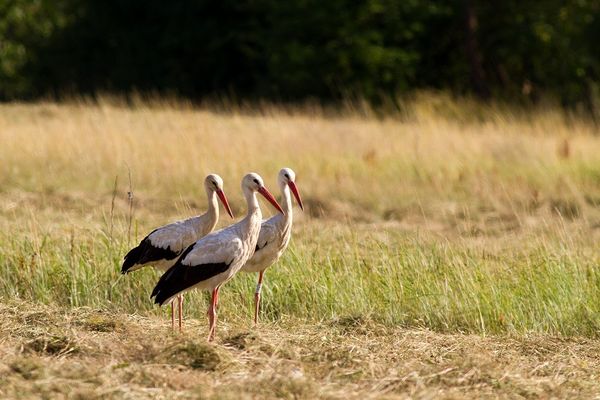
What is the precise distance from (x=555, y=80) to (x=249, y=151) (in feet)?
41.9

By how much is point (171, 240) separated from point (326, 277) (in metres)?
1.40

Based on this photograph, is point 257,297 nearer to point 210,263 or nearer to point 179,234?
point 179,234

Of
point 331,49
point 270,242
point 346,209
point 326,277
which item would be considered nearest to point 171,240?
point 270,242

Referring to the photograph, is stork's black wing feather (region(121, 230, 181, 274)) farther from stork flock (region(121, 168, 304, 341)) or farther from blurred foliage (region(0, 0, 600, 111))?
blurred foliage (region(0, 0, 600, 111))

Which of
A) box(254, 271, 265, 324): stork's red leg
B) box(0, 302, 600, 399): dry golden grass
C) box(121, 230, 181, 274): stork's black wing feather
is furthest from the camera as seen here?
box(254, 271, 265, 324): stork's red leg

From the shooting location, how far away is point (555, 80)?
2642 centimetres

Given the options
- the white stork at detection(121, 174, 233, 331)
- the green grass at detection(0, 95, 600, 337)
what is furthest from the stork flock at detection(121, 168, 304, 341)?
the green grass at detection(0, 95, 600, 337)

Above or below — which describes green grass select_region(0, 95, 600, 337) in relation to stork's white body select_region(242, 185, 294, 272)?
below

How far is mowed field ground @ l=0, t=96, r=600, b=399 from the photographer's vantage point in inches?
248

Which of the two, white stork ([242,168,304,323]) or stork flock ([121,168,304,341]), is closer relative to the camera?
stork flock ([121,168,304,341])

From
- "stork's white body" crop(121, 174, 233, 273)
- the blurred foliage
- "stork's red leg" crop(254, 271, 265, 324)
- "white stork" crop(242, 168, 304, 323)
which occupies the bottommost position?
the blurred foliage

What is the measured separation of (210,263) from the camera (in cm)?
716

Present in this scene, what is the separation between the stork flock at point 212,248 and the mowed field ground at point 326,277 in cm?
28

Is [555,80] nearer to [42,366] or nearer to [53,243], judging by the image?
[53,243]
